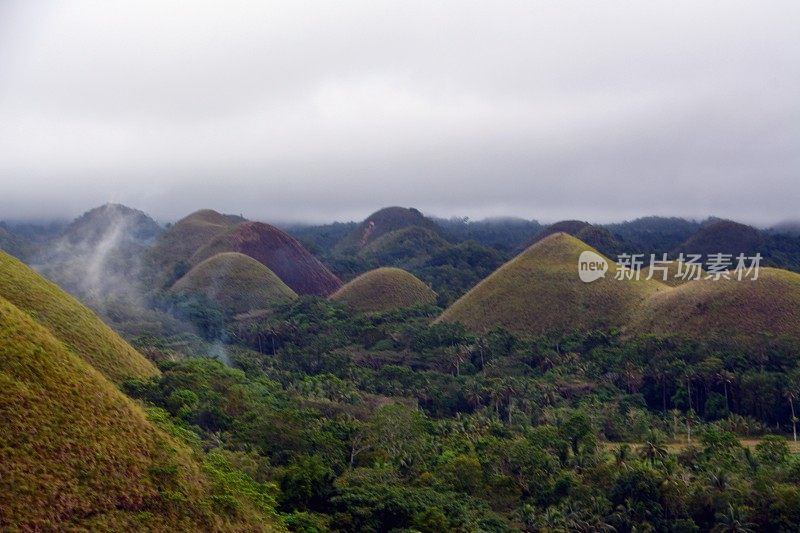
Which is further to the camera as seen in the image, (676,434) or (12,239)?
(12,239)

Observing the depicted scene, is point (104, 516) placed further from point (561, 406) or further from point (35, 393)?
point (561, 406)

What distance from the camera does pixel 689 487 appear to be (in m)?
36.2

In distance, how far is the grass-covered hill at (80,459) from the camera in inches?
919

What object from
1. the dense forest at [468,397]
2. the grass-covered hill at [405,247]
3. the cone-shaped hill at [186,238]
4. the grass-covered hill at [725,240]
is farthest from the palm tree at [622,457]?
the grass-covered hill at [725,240]

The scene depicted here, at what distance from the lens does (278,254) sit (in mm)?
138875

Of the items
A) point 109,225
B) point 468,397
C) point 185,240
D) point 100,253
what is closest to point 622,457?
point 468,397

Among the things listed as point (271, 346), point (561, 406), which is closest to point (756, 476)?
point (561, 406)

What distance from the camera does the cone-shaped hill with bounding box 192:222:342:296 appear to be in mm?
132200

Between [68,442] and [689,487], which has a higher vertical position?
[68,442]

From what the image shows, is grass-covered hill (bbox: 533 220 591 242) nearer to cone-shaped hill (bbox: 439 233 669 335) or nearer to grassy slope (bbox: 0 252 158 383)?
cone-shaped hill (bbox: 439 233 669 335)

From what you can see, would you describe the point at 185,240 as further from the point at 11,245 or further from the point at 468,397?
the point at 468,397

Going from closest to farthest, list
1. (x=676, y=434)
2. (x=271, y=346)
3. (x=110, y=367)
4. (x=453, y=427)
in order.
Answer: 1. (x=110, y=367)
2. (x=453, y=427)
3. (x=676, y=434)
4. (x=271, y=346)

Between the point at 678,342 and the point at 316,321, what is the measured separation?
40.4 meters

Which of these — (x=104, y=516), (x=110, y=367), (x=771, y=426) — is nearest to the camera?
(x=104, y=516)
